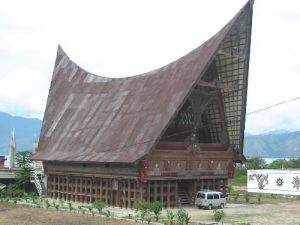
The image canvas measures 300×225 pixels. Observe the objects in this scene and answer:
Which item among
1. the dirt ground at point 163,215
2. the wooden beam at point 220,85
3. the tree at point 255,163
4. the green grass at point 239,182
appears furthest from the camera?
the tree at point 255,163

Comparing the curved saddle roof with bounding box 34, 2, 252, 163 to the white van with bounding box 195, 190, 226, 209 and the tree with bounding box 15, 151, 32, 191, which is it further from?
the white van with bounding box 195, 190, 226, 209

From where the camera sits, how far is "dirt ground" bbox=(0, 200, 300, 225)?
28.0 meters

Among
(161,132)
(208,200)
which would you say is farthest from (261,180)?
(161,132)

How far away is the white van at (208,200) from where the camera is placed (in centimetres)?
3838

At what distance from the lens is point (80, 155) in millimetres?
42469

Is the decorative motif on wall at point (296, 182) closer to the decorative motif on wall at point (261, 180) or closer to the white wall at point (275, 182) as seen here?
the white wall at point (275, 182)

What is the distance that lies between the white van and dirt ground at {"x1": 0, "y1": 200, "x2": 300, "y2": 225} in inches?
26.2

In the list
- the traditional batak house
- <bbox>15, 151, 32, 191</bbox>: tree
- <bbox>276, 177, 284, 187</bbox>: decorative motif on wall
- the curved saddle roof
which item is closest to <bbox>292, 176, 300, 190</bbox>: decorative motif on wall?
<bbox>276, 177, 284, 187</bbox>: decorative motif on wall

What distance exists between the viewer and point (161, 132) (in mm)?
36156

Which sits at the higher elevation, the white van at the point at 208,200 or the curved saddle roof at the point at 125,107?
the curved saddle roof at the point at 125,107

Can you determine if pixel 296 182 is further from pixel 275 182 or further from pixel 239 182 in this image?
pixel 239 182

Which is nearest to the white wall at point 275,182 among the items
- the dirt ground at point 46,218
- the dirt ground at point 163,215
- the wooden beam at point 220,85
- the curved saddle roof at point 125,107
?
the curved saddle roof at point 125,107

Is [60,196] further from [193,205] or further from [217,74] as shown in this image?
[217,74]

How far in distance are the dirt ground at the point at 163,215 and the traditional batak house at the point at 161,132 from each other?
3.23 metres
